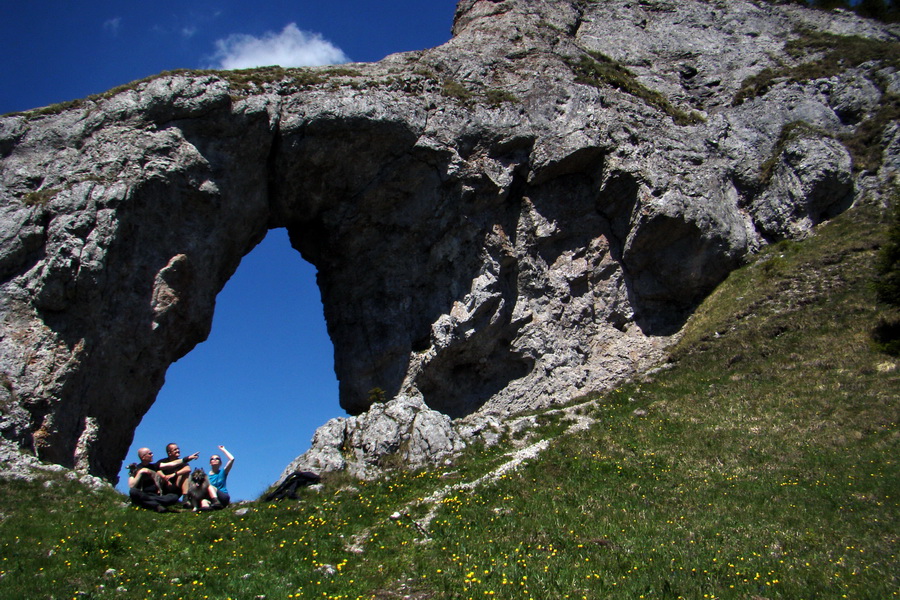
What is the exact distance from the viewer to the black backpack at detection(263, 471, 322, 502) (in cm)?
1888

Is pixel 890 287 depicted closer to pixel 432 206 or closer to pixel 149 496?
pixel 432 206

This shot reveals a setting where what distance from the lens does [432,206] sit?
108 ft

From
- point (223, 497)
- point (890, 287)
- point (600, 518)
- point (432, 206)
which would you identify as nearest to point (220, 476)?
point (223, 497)

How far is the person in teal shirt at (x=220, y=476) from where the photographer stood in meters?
18.4

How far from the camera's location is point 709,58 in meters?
43.9

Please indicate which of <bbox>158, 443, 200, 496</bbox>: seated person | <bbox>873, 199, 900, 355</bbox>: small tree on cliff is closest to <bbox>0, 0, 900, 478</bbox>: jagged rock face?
<bbox>158, 443, 200, 496</bbox>: seated person

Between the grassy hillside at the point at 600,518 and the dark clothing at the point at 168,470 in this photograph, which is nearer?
the grassy hillside at the point at 600,518

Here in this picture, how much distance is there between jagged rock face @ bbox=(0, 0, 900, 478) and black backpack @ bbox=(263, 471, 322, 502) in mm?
8628

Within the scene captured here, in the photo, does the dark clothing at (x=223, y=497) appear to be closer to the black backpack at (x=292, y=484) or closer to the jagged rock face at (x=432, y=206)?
the black backpack at (x=292, y=484)

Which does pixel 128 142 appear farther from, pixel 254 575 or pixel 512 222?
pixel 254 575

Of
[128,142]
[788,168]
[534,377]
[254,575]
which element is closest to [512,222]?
[534,377]

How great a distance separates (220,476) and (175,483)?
3.82 ft

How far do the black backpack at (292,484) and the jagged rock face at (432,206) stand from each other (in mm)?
8628

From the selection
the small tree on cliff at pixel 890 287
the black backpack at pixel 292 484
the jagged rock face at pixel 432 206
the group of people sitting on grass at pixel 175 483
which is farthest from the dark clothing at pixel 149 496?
the small tree on cliff at pixel 890 287
